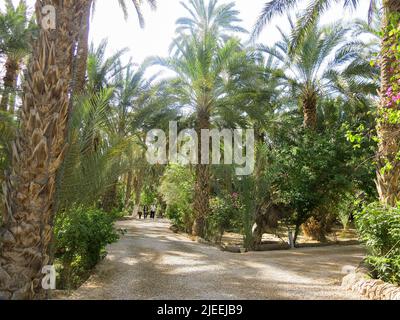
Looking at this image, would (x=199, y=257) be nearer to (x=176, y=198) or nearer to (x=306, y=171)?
(x=306, y=171)

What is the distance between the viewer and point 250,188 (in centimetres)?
1198

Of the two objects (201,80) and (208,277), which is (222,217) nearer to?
(201,80)

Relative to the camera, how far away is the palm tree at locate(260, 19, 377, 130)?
13.7m

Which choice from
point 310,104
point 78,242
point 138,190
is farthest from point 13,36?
point 138,190

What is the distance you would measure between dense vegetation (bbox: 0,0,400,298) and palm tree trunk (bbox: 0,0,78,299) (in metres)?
0.01

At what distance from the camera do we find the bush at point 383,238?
514 centimetres

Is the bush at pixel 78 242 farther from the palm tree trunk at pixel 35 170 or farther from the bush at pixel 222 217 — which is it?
the bush at pixel 222 217

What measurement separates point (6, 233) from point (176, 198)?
1388 centimetres

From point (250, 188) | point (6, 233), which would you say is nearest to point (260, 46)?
point (250, 188)

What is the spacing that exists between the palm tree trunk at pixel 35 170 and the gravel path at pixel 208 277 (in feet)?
3.41

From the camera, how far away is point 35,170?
13.7ft

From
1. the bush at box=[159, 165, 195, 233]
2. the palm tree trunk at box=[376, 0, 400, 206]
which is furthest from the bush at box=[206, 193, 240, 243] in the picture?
the palm tree trunk at box=[376, 0, 400, 206]

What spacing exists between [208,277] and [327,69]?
36.4 feet

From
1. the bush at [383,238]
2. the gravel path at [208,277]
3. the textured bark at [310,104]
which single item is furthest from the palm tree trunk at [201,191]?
the bush at [383,238]
